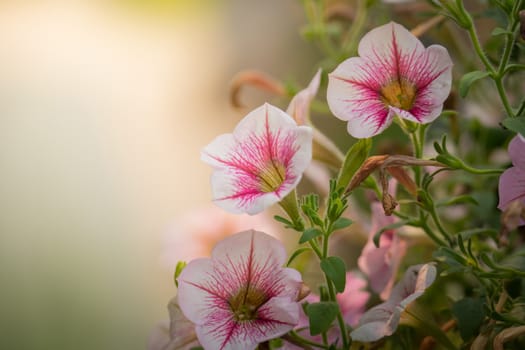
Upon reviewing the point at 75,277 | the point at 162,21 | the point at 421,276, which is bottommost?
the point at 75,277

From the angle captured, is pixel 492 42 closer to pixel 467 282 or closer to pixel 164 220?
pixel 467 282

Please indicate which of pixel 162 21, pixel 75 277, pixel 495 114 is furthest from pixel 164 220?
pixel 495 114

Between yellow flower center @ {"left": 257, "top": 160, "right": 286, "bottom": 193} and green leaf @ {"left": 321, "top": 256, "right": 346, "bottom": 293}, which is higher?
yellow flower center @ {"left": 257, "top": 160, "right": 286, "bottom": 193}

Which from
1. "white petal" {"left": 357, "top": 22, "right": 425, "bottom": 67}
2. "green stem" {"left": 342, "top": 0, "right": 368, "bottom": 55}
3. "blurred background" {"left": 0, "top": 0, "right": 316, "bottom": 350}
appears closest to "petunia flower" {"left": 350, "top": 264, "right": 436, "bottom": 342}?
"white petal" {"left": 357, "top": 22, "right": 425, "bottom": 67}

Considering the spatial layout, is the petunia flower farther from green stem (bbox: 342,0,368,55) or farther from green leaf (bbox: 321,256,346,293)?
green stem (bbox: 342,0,368,55)

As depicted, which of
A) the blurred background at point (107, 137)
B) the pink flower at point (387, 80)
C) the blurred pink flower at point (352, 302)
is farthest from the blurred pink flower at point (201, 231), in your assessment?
the blurred background at point (107, 137)

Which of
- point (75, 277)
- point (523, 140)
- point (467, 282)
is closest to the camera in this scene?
point (523, 140)

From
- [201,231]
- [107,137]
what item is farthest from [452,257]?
[107,137]
